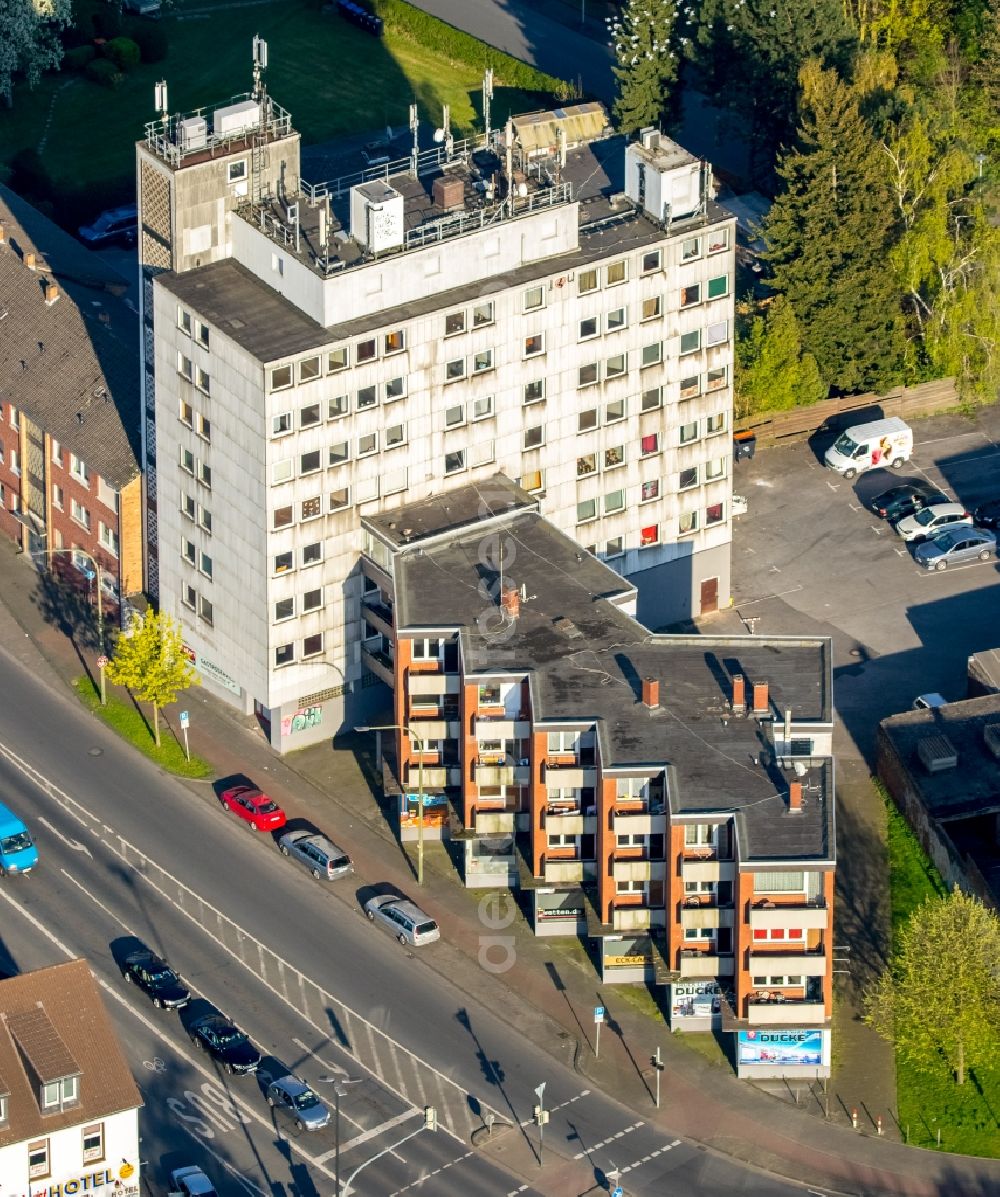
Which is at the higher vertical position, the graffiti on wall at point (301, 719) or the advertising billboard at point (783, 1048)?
the graffiti on wall at point (301, 719)

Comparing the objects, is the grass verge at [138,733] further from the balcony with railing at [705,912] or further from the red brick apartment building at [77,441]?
the balcony with railing at [705,912]

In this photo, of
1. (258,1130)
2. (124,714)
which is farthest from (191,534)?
(258,1130)

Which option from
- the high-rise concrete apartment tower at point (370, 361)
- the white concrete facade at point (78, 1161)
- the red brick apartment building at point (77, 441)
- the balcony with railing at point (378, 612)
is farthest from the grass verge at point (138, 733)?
the white concrete facade at point (78, 1161)

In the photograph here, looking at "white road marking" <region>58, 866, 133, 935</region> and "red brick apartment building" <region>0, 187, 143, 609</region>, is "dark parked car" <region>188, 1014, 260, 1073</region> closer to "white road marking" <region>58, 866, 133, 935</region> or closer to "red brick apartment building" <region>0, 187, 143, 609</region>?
"white road marking" <region>58, 866, 133, 935</region>

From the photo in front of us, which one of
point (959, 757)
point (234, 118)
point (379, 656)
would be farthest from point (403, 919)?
point (234, 118)

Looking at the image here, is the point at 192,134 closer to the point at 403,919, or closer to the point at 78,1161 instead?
the point at 403,919

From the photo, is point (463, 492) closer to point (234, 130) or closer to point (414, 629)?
point (414, 629)
